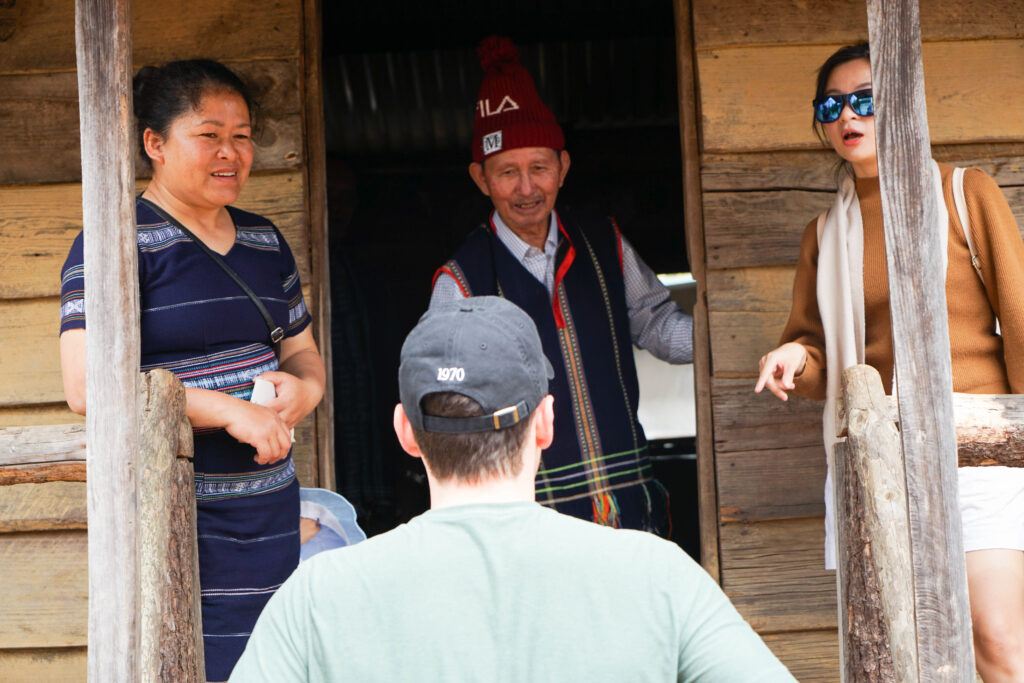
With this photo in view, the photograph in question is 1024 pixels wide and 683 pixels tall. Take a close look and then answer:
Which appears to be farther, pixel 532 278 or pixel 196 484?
pixel 532 278

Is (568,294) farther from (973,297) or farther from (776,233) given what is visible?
(973,297)

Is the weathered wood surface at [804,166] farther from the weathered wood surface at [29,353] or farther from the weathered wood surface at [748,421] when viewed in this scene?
the weathered wood surface at [29,353]

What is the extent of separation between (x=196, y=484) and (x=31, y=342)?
1219 millimetres

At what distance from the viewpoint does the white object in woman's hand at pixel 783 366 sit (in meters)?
2.54

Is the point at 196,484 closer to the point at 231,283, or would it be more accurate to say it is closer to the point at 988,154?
the point at 231,283

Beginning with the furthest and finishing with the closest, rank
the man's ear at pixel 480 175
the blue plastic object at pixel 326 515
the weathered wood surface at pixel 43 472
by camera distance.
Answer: the man's ear at pixel 480 175, the blue plastic object at pixel 326 515, the weathered wood surface at pixel 43 472

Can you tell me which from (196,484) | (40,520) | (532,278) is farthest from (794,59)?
(40,520)

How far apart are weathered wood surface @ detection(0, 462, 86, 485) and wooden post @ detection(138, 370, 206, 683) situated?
9.6 inches

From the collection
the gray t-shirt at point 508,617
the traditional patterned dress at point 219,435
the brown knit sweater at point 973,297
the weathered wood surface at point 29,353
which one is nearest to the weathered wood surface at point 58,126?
the weathered wood surface at point 29,353

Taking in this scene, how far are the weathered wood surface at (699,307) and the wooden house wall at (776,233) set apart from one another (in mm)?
35

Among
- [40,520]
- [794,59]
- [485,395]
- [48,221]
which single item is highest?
[794,59]

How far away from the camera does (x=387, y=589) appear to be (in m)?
1.32

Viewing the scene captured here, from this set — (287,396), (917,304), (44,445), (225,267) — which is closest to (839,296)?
(917,304)

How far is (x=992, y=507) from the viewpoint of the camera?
2467 millimetres
